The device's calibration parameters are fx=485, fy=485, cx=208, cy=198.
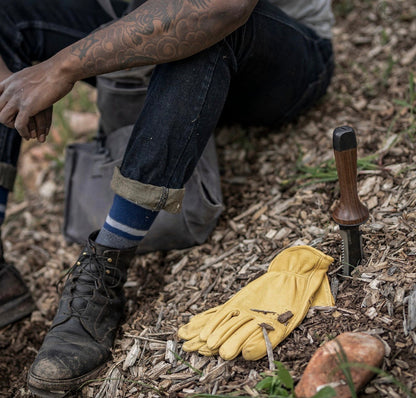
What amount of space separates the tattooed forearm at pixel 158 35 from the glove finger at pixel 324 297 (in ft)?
2.75

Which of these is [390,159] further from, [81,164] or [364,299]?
[81,164]

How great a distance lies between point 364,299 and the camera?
4.82ft

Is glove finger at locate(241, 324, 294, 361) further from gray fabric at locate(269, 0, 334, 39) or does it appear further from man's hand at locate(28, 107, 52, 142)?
gray fabric at locate(269, 0, 334, 39)

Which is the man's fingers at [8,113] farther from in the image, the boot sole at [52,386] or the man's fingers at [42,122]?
the boot sole at [52,386]

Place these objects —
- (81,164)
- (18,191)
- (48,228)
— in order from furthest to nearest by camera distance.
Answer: (18,191) → (48,228) → (81,164)

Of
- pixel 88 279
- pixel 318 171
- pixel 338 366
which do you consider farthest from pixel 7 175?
pixel 338 366

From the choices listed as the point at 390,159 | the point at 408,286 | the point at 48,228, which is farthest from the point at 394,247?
the point at 48,228

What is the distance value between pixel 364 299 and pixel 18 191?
2.20 meters

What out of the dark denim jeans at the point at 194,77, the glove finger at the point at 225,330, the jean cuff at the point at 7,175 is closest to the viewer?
the glove finger at the point at 225,330

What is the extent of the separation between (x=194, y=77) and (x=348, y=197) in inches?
23.8

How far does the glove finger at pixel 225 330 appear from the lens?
143 cm

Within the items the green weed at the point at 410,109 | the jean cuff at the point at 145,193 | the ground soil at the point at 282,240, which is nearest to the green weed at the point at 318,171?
the ground soil at the point at 282,240

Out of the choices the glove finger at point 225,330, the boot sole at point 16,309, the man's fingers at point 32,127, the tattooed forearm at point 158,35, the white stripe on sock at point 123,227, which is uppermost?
the tattooed forearm at point 158,35

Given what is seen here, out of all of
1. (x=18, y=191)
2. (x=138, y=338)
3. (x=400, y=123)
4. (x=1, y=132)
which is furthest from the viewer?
(x=18, y=191)
